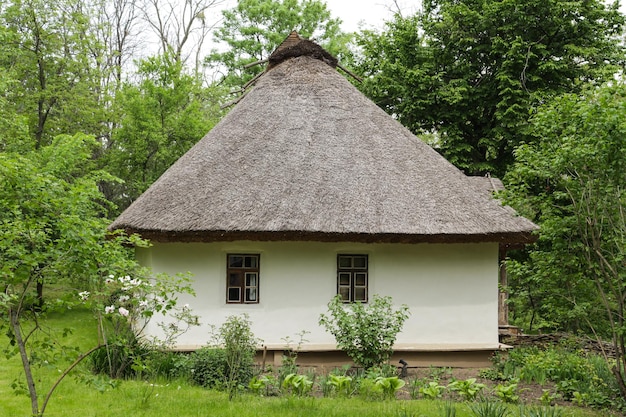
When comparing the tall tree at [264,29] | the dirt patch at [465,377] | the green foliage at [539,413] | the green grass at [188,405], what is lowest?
the dirt patch at [465,377]

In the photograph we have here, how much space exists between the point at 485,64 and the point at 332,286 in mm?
11387

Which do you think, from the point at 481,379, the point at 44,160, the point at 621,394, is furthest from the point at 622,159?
the point at 44,160

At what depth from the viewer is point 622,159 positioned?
6.60 m

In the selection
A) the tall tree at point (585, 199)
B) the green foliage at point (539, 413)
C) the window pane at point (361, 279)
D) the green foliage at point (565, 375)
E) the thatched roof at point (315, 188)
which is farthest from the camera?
the window pane at point (361, 279)

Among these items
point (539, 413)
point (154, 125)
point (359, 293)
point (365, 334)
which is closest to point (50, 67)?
point (154, 125)

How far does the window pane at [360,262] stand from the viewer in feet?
37.0

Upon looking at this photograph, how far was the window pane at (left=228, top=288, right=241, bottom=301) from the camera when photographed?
11.0 metres

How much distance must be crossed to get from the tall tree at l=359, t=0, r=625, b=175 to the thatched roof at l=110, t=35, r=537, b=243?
5196 millimetres

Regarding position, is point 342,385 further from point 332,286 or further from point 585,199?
point 585,199

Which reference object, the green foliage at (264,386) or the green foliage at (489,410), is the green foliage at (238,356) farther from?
the green foliage at (489,410)

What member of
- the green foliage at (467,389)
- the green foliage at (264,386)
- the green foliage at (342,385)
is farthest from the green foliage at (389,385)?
the green foliage at (264,386)

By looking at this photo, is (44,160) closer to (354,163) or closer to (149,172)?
(149,172)

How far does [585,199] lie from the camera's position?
7.38 meters

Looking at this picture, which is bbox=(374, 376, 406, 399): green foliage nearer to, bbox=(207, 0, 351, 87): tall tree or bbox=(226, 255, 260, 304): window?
bbox=(226, 255, 260, 304): window
